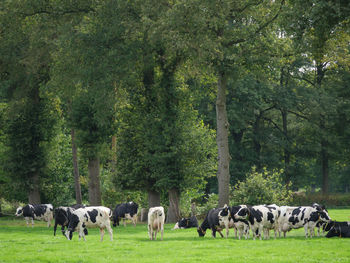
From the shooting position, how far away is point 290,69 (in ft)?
216

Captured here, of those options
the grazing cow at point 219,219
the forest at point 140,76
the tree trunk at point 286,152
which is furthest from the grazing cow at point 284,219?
the tree trunk at point 286,152

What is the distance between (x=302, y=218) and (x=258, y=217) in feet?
7.32

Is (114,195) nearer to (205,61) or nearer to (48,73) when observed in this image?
(48,73)

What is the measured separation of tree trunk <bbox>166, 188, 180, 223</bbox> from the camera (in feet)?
132

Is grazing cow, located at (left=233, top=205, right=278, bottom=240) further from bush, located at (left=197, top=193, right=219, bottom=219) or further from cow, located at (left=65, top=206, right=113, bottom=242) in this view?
bush, located at (left=197, top=193, right=219, bottom=219)

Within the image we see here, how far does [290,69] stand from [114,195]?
29.7 metres

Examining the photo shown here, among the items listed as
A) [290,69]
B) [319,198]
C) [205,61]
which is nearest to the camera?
[205,61]

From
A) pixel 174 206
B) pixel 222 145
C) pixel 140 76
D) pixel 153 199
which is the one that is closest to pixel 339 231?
pixel 222 145

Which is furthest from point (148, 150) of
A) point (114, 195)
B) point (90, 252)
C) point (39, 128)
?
point (90, 252)

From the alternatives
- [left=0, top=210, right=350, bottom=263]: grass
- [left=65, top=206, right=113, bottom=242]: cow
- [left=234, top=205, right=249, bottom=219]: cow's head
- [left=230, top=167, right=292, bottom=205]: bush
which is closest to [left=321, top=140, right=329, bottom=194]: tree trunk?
[left=230, top=167, right=292, bottom=205]: bush

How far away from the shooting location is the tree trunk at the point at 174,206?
40.2m

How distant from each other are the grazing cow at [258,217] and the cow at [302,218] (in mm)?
819

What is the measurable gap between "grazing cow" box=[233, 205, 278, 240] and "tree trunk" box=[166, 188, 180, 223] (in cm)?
1568

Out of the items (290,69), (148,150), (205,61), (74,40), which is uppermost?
(290,69)
